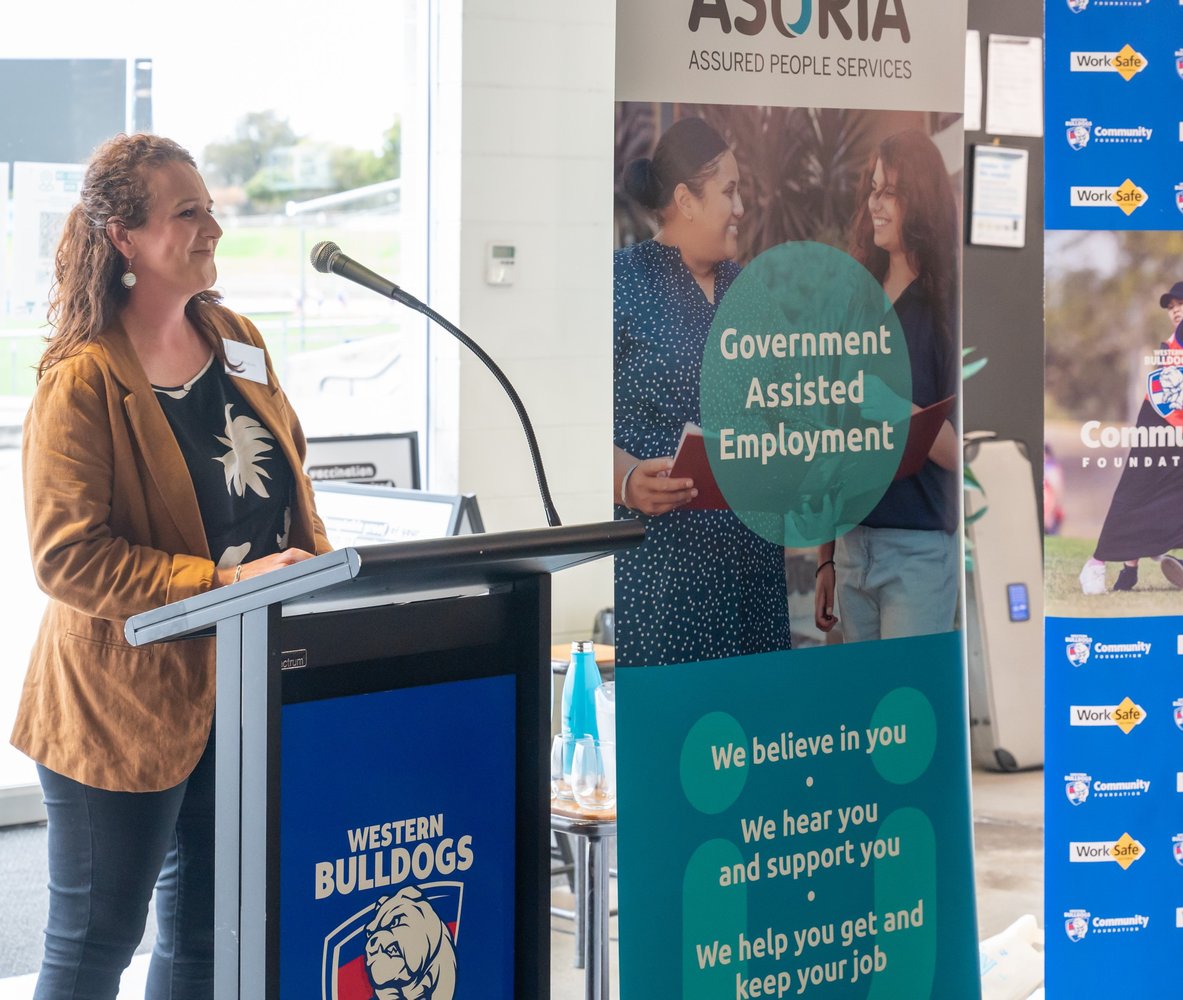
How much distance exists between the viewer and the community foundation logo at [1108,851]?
2.52 meters

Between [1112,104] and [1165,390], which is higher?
[1112,104]

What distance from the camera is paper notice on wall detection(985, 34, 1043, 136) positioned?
15.6 feet

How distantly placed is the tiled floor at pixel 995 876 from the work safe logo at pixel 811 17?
1797mm

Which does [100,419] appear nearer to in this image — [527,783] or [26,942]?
[527,783]

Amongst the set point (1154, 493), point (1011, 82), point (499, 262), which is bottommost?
point (1154, 493)

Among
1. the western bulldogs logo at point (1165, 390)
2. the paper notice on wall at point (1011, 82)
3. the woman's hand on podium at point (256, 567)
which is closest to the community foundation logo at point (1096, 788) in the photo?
the western bulldogs logo at point (1165, 390)

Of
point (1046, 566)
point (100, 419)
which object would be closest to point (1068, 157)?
point (1046, 566)

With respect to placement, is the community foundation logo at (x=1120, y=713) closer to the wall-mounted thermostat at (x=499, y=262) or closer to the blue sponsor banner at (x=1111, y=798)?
the blue sponsor banner at (x=1111, y=798)

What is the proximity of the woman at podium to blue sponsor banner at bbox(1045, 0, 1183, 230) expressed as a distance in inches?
53.0

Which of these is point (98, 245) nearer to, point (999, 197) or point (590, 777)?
point (590, 777)

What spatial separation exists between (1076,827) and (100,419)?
1.73 m

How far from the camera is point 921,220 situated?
2078 mm

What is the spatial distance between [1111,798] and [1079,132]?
1.13 metres

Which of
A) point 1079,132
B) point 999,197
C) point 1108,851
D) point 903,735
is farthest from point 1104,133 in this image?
point 999,197
